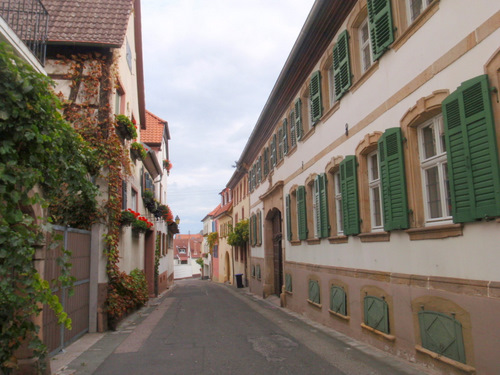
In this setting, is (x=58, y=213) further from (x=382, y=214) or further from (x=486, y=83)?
(x=486, y=83)

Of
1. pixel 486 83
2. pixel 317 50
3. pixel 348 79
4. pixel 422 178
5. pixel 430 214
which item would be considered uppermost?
pixel 317 50

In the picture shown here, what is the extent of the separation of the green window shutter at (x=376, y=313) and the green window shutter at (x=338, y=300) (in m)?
1.17

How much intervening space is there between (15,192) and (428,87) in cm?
567

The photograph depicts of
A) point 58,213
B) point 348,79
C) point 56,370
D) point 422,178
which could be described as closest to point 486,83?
point 422,178

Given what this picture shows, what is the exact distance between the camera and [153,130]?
2661 centimetres

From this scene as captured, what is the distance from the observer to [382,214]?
8180 mm

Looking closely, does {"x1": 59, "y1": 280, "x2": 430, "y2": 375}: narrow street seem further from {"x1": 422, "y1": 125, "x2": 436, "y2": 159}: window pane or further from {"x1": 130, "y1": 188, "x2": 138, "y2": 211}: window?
{"x1": 130, "y1": 188, "x2": 138, "y2": 211}: window

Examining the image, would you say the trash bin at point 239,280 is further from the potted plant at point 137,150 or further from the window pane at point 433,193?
the window pane at point 433,193

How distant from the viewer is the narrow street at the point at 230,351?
22.3ft

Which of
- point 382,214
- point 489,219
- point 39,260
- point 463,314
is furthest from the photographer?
point 382,214

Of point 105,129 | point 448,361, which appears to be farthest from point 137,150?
point 448,361

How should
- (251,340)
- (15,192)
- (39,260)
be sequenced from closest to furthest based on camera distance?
(15,192) < (39,260) < (251,340)

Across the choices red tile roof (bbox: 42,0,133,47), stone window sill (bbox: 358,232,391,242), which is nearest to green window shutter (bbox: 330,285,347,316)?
stone window sill (bbox: 358,232,391,242)

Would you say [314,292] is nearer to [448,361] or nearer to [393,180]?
[393,180]
